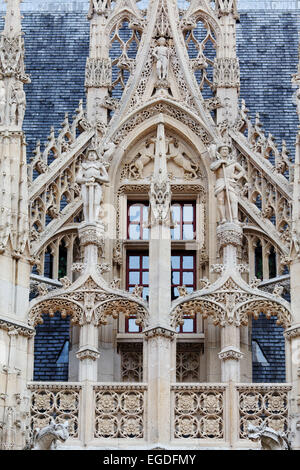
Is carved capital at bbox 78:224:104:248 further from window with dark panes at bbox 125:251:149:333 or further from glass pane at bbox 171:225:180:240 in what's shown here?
glass pane at bbox 171:225:180:240

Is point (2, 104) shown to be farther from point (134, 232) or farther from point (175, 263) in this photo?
point (175, 263)

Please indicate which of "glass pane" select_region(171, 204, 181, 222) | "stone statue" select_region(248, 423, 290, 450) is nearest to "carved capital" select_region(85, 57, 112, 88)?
"glass pane" select_region(171, 204, 181, 222)

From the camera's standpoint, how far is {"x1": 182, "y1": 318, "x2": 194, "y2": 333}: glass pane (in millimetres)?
28869

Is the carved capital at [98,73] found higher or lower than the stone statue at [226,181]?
higher

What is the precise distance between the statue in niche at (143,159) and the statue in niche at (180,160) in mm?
315

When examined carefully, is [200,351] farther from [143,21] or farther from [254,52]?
[254,52]

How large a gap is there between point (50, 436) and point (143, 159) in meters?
5.81

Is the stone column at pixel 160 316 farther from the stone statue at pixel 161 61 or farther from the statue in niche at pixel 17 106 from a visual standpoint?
the statue in niche at pixel 17 106

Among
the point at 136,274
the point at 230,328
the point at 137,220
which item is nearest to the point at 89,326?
the point at 136,274

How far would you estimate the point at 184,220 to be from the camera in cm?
2950

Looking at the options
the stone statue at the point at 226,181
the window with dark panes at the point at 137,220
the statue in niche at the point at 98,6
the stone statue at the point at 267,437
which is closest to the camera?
the stone statue at the point at 267,437

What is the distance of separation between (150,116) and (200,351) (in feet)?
13.5

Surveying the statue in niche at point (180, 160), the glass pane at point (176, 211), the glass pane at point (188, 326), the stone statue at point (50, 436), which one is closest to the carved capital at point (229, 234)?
the glass pane at point (176, 211)

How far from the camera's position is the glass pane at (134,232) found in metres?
29.3
